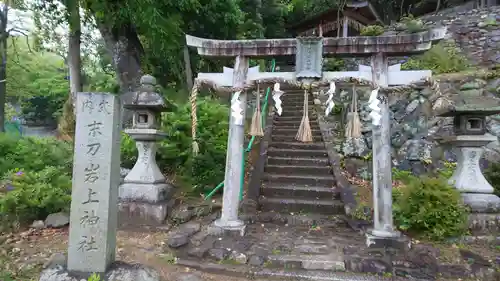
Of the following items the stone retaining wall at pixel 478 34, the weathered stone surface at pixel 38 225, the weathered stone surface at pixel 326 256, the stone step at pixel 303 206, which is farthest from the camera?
the stone retaining wall at pixel 478 34

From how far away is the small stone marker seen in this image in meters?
3.59

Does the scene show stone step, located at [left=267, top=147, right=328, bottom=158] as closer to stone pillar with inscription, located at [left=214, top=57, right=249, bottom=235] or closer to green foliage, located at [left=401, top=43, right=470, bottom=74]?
stone pillar with inscription, located at [left=214, top=57, right=249, bottom=235]

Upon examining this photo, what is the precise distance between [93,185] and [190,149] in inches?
159

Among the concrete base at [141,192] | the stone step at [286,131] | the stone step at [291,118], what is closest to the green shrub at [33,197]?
the concrete base at [141,192]

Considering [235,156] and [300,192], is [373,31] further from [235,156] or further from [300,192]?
[235,156]

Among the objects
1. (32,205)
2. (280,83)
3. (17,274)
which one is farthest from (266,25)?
(17,274)

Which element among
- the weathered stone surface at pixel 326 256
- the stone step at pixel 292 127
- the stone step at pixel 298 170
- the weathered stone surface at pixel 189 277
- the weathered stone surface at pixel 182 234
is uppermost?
the stone step at pixel 292 127

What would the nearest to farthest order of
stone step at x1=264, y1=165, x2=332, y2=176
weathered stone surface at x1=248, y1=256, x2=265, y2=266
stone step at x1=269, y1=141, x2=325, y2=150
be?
weathered stone surface at x1=248, y1=256, x2=265, y2=266
stone step at x1=264, y1=165, x2=332, y2=176
stone step at x1=269, y1=141, x2=325, y2=150

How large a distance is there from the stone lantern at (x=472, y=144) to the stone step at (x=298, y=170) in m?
2.83

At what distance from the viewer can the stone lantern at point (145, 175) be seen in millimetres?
6074

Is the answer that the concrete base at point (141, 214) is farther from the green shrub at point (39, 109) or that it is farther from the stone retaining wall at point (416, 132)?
the green shrub at point (39, 109)

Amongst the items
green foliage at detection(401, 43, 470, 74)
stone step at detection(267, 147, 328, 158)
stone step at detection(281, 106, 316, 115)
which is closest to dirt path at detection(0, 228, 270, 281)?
stone step at detection(267, 147, 328, 158)

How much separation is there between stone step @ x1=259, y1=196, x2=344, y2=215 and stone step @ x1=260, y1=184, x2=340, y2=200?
0.24m

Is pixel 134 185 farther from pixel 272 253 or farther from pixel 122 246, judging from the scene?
pixel 272 253
